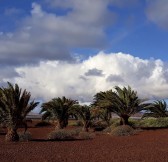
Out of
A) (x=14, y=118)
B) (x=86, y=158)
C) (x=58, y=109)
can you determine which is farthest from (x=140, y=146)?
(x=58, y=109)

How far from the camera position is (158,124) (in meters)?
38.5

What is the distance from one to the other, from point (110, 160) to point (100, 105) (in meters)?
17.5

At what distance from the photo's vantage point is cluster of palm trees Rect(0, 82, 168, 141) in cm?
2561

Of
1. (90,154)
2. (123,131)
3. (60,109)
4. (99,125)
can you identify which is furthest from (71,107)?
(90,154)

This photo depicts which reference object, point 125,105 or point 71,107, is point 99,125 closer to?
point 71,107

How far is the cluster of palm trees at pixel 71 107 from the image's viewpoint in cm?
2561

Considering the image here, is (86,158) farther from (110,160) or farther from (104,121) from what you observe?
(104,121)

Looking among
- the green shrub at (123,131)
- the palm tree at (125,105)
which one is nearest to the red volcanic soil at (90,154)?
the green shrub at (123,131)

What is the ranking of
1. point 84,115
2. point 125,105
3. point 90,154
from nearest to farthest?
point 90,154 < point 125,105 < point 84,115

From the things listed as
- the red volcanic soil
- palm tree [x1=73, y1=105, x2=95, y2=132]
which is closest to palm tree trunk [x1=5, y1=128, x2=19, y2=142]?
the red volcanic soil

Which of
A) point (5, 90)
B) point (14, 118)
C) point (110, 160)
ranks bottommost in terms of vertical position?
point (110, 160)

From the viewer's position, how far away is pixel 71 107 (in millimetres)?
36688

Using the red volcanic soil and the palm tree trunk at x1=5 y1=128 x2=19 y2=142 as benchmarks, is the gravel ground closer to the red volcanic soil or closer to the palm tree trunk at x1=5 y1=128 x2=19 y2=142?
the red volcanic soil

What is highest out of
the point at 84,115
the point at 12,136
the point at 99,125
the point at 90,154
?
the point at 84,115
